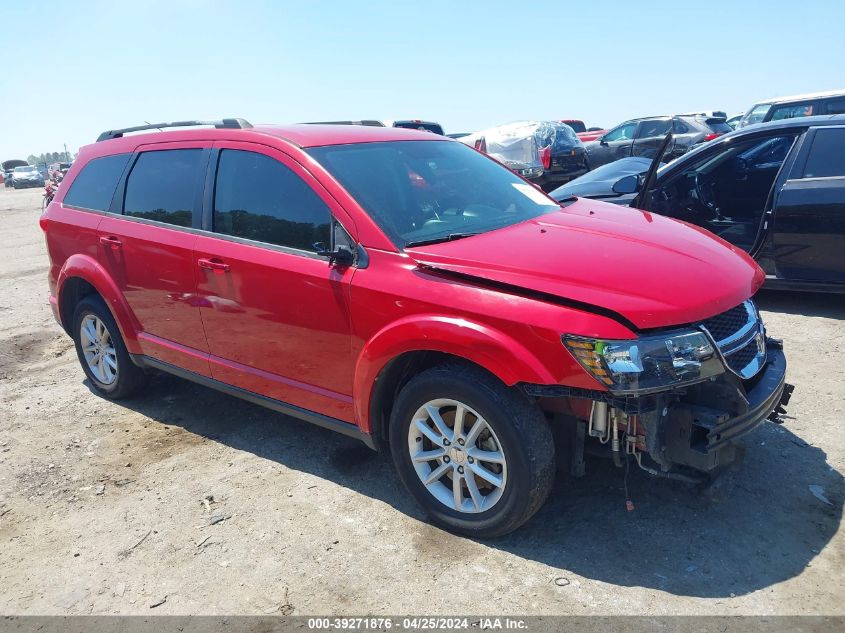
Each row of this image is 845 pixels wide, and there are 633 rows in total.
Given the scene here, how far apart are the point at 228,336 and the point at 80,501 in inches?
47.4

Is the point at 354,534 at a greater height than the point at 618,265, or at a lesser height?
lesser

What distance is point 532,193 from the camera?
13.6 feet

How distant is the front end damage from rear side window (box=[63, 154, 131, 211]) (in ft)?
11.3

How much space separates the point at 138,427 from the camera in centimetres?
461

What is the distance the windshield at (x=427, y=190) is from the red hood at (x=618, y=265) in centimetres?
18

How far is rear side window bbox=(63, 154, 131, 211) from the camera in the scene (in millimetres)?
4691

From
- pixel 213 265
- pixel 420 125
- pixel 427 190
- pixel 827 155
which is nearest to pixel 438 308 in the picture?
pixel 427 190

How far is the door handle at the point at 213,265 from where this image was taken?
12.2 feet

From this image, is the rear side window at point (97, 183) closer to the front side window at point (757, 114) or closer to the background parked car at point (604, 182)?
the background parked car at point (604, 182)

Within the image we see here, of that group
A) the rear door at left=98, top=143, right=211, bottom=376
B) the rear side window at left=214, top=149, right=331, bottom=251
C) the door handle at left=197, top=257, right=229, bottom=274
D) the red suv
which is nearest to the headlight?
the red suv

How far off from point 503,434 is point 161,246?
252 cm

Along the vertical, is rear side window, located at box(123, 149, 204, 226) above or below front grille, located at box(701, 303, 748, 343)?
above

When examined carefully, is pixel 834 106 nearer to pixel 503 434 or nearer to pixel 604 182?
pixel 604 182

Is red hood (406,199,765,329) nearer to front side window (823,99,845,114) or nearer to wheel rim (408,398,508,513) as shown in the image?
wheel rim (408,398,508,513)
